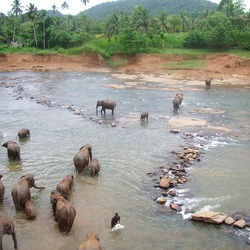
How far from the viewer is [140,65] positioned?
53.3 meters

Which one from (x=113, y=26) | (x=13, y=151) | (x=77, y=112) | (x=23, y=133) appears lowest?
(x=77, y=112)

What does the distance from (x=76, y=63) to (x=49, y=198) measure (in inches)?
1751

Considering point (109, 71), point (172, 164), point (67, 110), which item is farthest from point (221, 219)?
point (109, 71)

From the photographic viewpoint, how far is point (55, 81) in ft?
137

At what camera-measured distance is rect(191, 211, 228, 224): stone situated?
36.1 feet

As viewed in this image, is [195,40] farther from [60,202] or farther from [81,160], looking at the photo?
[60,202]

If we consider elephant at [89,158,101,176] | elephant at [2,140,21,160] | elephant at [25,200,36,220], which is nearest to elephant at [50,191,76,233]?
elephant at [25,200,36,220]

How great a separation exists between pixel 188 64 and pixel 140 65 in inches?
276

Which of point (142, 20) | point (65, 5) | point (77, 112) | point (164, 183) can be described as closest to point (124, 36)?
point (142, 20)

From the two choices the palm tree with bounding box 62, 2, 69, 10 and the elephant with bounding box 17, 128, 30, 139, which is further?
the palm tree with bounding box 62, 2, 69, 10

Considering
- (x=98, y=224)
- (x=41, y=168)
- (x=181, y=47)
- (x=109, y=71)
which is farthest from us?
(x=181, y=47)

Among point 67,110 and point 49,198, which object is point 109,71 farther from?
point 49,198

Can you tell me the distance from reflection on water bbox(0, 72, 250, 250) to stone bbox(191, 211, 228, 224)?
20cm

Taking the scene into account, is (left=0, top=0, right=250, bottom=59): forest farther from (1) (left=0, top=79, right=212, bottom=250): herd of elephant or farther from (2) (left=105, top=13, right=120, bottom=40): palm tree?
(1) (left=0, top=79, right=212, bottom=250): herd of elephant
